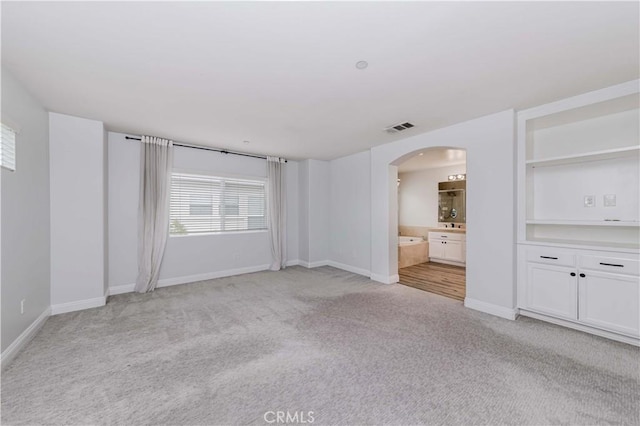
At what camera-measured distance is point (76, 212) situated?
334 centimetres

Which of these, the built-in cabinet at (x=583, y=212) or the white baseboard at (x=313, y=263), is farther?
the white baseboard at (x=313, y=263)

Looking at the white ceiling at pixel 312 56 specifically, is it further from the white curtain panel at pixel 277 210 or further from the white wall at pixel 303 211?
the white wall at pixel 303 211

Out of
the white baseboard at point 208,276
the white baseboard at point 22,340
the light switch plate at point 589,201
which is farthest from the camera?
the white baseboard at point 208,276

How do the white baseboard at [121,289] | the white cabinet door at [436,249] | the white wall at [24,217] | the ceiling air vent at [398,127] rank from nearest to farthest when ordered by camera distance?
1. the white wall at [24,217]
2. the ceiling air vent at [398,127]
3. the white baseboard at [121,289]
4. the white cabinet door at [436,249]

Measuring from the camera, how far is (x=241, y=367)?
7.13 feet

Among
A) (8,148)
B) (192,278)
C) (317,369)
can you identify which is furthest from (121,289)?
Answer: (317,369)

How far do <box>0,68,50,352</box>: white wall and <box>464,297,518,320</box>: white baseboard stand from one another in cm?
486

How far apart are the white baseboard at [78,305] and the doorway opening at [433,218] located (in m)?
4.71

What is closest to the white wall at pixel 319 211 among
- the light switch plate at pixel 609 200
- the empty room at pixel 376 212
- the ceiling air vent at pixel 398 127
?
the empty room at pixel 376 212

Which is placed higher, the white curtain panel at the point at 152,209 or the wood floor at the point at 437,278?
the white curtain panel at the point at 152,209

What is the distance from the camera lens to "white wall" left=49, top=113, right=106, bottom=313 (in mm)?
3232

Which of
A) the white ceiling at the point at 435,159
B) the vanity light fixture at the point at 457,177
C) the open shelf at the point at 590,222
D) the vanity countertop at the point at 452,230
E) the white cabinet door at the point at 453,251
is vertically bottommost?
the white cabinet door at the point at 453,251

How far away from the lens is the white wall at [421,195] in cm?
699

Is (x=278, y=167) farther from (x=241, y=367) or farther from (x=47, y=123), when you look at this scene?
(x=241, y=367)
